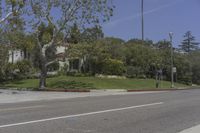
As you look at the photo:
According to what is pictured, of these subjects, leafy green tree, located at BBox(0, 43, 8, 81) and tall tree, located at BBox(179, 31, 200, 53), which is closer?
leafy green tree, located at BBox(0, 43, 8, 81)

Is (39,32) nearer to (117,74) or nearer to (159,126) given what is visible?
(117,74)

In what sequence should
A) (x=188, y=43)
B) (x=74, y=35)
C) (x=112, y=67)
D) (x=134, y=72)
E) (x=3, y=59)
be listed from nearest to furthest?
(x=74, y=35) → (x=3, y=59) → (x=112, y=67) → (x=134, y=72) → (x=188, y=43)

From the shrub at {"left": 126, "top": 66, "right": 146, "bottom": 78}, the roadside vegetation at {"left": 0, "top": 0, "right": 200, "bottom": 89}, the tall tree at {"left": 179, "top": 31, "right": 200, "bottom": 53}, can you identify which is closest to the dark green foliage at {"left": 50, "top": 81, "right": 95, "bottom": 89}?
the roadside vegetation at {"left": 0, "top": 0, "right": 200, "bottom": 89}

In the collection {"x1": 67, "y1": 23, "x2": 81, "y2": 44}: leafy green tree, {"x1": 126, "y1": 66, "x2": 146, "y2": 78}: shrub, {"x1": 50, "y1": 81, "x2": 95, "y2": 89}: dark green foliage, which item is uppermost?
{"x1": 67, "y1": 23, "x2": 81, "y2": 44}: leafy green tree

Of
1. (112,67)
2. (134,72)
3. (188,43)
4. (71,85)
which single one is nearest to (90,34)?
(71,85)

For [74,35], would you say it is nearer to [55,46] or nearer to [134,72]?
[55,46]

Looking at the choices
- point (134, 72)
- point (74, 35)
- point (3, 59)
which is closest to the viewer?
point (74, 35)

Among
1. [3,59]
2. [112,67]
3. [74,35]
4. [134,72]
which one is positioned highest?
[74,35]

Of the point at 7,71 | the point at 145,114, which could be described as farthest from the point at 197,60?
the point at 145,114

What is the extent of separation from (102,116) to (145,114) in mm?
1953

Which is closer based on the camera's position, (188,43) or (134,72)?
(134,72)

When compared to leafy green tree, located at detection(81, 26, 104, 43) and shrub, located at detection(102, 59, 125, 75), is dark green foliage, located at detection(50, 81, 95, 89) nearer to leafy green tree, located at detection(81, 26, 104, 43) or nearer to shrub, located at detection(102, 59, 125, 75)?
leafy green tree, located at detection(81, 26, 104, 43)

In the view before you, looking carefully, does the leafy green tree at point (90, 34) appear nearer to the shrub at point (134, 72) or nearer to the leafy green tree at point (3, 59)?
the leafy green tree at point (3, 59)

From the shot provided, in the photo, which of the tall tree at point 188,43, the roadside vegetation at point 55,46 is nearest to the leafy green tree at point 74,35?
the roadside vegetation at point 55,46
